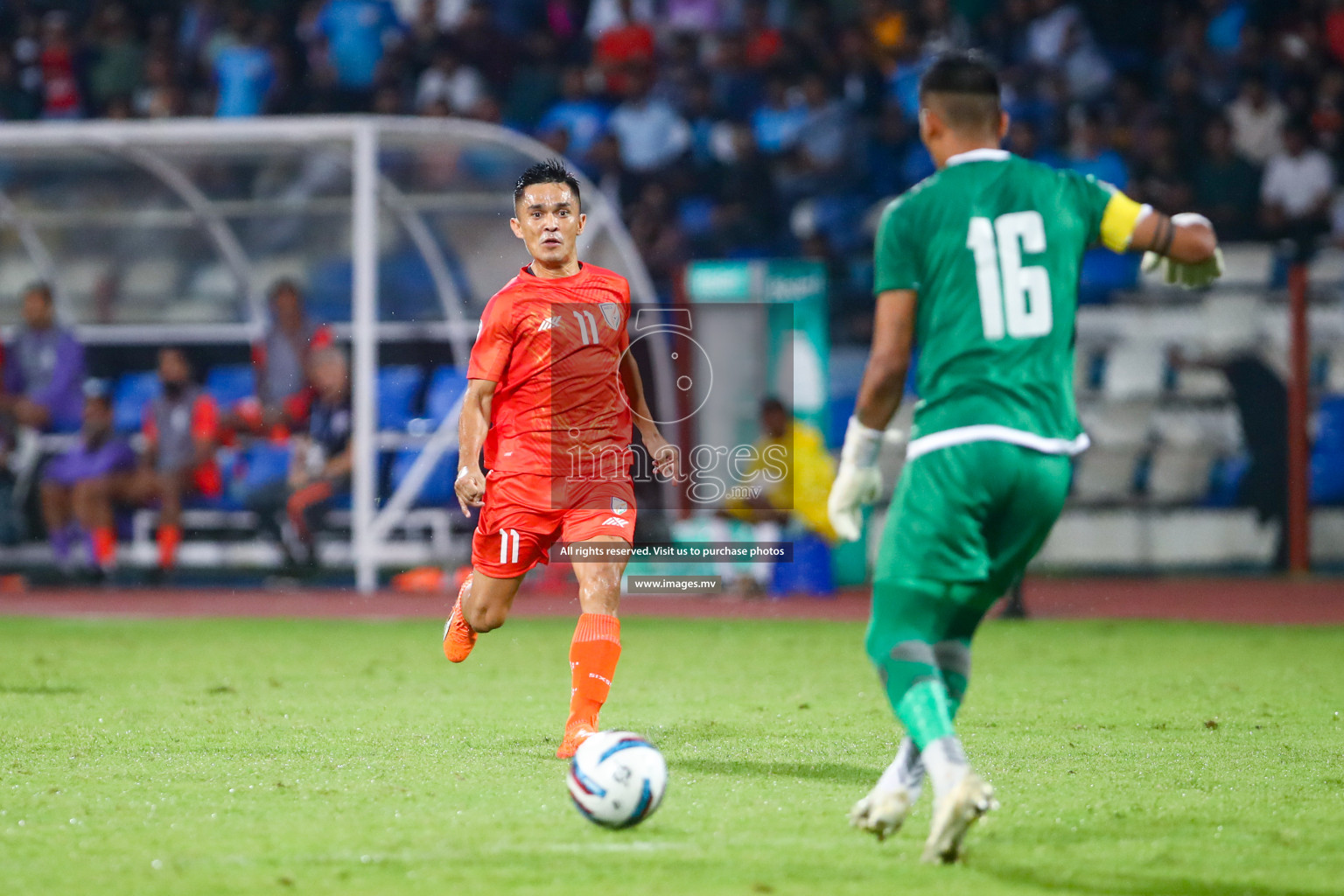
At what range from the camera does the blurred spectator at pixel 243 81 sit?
1933 cm

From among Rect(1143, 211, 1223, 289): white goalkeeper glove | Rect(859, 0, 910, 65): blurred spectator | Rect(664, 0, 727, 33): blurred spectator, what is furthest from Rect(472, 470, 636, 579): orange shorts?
Rect(664, 0, 727, 33): blurred spectator

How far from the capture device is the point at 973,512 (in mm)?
4824

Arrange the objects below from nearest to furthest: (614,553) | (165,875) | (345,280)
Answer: (165,875), (614,553), (345,280)

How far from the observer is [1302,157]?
17.1 metres

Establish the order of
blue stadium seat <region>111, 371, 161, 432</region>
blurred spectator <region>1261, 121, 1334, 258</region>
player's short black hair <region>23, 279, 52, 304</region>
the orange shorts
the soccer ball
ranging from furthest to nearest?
blurred spectator <region>1261, 121, 1334, 258</region>
blue stadium seat <region>111, 371, 161, 432</region>
player's short black hair <region>23, 279, 52, 304</region>
the orange shorts
the soccer ball

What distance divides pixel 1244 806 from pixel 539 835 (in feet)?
7.21

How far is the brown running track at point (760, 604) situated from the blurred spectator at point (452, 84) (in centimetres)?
627

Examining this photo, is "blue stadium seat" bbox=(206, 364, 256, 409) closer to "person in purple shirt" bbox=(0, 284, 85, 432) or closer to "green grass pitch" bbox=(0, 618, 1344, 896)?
"person in purple shirt" bbox=(0, 284, 85, 432)

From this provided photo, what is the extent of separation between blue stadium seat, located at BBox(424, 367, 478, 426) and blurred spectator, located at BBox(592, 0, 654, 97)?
4698 millimetres

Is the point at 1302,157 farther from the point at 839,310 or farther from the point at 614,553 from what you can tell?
the point at 614,553

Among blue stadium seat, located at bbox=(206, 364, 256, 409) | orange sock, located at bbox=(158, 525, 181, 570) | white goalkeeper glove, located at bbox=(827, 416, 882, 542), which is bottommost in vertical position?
orange sock, located at bbox=(158, 525, 181, 570)

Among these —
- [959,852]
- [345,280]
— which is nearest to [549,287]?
[959,852]

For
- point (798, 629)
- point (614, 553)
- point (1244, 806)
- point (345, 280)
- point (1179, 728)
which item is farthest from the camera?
point (345, 280)

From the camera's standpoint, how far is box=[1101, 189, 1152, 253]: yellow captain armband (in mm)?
4945
